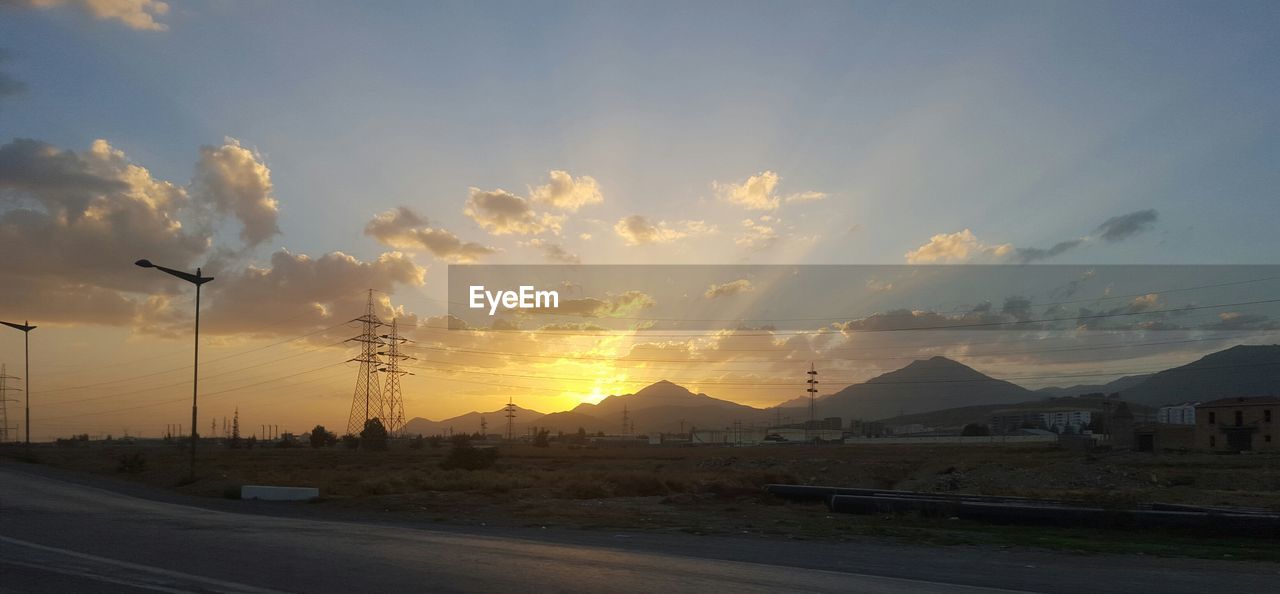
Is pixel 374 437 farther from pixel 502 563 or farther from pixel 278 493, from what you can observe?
pixel 502 563

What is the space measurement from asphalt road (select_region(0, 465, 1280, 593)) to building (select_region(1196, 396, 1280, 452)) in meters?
88.4

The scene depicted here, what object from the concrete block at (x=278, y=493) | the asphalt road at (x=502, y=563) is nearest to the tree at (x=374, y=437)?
the concrete block at (x=278, y=493)

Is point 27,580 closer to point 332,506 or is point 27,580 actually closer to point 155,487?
point 332,506

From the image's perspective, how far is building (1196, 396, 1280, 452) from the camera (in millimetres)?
91938

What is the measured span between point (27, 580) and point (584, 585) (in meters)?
7.55

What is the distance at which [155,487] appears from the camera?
3775 cm

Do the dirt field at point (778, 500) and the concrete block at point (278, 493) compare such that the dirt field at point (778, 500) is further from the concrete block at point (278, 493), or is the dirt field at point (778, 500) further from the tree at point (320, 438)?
the tree at point (320, 438)

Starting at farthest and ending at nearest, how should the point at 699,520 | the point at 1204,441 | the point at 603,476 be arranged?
the point at 1204,441 → the point at 603,476 → the point at 699,520

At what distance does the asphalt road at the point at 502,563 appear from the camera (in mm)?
11805

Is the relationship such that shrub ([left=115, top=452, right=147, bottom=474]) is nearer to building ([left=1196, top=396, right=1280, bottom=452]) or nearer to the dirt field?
the dirt field

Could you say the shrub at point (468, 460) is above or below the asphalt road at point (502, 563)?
below

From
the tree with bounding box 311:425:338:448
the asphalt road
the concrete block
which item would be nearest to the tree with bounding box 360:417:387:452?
the tree with bounding box 311:425:338:448

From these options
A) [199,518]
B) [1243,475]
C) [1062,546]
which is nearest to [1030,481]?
[1243,475]

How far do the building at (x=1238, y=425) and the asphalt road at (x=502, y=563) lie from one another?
88.4m
